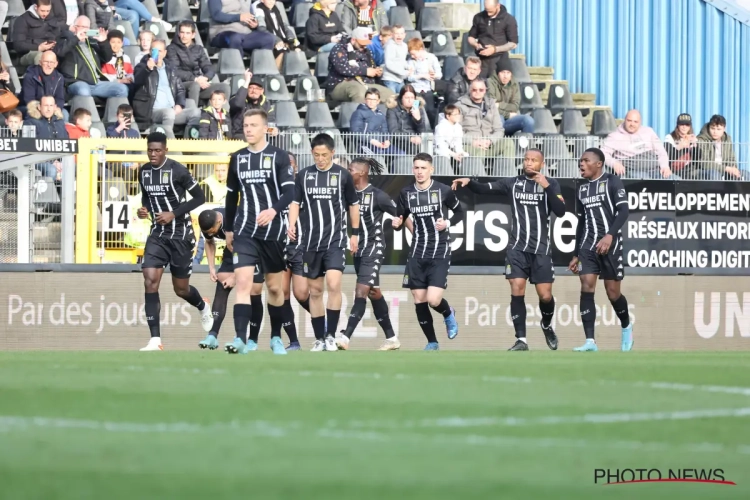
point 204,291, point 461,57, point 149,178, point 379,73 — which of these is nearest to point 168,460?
point 149,178

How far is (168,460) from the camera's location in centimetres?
441

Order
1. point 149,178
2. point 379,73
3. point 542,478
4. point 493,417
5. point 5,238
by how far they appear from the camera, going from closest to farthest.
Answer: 1. point 542,478
2. point 493,417
3. point 149,178
4. point 5,238
5. point 379,73

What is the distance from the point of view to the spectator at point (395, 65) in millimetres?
19406

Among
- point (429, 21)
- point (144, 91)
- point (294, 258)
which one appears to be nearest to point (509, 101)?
point (429, 21)

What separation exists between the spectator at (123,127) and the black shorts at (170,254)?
139 inches

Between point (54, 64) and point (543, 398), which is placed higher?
point (54, 64)

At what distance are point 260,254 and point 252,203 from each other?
45cm

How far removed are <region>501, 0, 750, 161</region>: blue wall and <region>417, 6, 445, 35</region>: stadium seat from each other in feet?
5.55

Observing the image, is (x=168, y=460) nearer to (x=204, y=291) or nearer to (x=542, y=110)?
(x=204, y=291)

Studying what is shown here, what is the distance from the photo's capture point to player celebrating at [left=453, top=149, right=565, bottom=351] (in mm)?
13795

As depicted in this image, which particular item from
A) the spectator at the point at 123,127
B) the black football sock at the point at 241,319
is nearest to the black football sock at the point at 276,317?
the black football sock at the point at 241,319

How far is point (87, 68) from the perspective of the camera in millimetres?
17641

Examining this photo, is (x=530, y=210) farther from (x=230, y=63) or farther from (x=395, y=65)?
(x=230, y=63)

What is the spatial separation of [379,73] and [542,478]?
15.6 meters
